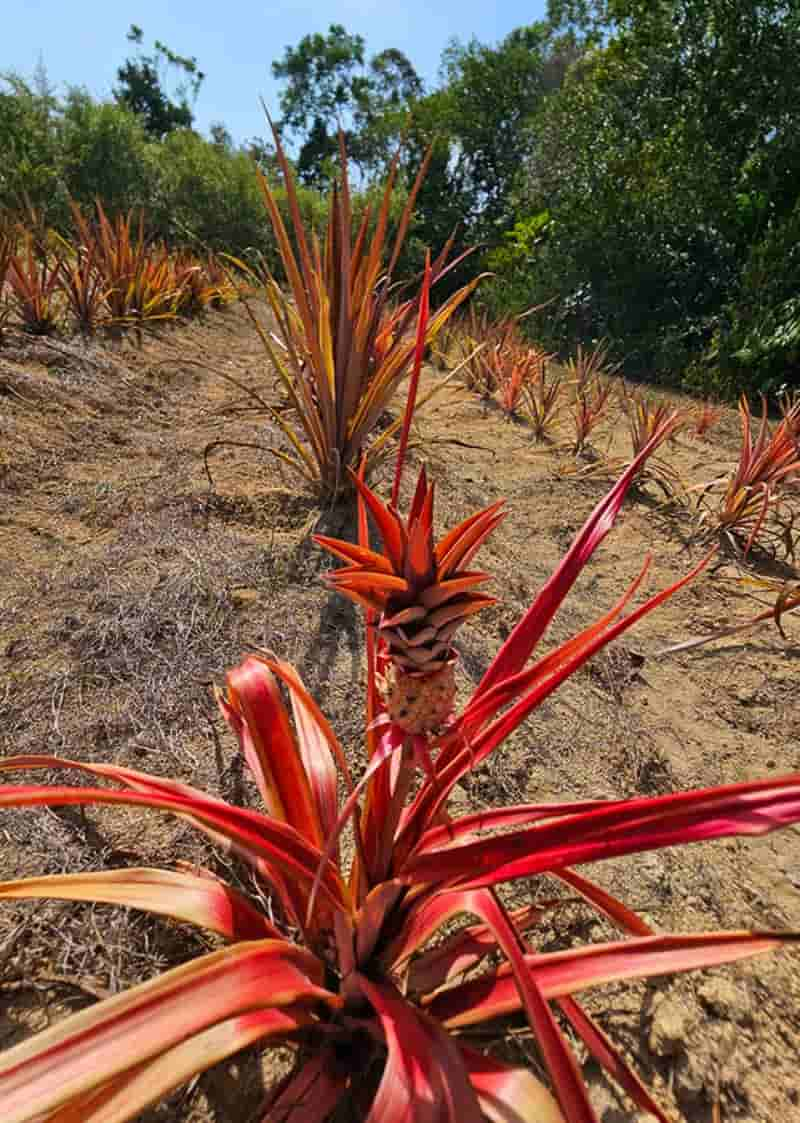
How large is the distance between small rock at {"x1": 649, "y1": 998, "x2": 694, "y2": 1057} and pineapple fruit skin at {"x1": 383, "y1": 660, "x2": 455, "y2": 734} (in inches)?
19.4

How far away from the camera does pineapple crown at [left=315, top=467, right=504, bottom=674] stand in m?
0.37

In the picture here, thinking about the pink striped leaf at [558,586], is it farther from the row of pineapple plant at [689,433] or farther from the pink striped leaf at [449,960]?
the row of pineapple plant at [689,433]

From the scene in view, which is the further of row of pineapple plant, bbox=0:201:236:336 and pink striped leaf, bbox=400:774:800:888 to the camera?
row of pineapple plant, bbox=0:201:236:336

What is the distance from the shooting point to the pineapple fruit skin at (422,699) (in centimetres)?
39

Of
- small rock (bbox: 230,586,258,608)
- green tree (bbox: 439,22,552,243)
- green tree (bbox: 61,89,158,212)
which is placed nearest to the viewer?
small rock (bbox: 230,586,258,608)

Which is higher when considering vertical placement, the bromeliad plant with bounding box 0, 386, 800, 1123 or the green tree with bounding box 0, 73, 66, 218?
the green tree with bounding box 0, 73, 66, 218

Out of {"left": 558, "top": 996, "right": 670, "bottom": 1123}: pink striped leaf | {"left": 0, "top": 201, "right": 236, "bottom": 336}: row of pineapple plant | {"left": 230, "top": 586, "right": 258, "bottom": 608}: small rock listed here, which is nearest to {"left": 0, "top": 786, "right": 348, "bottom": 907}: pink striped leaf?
{"left": 558, "top": 996, "right": 670, "bottom": 1123}: pink striped leaf

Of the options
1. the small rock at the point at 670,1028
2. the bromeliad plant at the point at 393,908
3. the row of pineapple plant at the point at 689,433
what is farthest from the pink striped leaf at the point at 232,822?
the row of pineapple plant at the point at 689,433

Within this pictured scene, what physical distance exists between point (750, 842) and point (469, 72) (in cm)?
1640

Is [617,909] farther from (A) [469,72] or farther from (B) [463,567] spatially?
(A) [469,72]

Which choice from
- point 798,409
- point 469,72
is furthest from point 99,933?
point 469,72

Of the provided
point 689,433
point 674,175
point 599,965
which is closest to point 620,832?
point 599,965

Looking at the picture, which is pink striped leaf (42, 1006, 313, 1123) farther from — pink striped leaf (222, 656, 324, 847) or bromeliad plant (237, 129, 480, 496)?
bromeliad plant (237, 129, 480, 496)

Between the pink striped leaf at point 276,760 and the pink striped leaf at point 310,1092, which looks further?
the pink striped leaf at point 276,760
